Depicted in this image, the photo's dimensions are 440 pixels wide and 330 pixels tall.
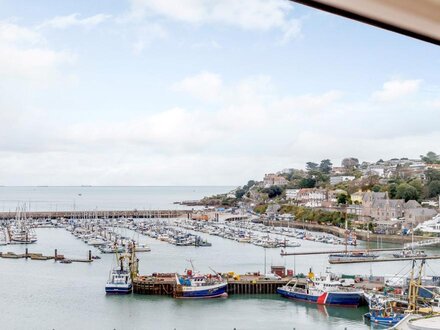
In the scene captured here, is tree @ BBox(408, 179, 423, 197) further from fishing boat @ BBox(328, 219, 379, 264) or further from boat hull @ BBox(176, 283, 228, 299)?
fishing boat @ BBox(328, 219, 379, 264)

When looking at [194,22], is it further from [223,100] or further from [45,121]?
[45,121]

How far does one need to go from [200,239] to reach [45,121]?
6.57 meters

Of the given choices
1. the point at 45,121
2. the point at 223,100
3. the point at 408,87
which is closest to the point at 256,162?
the point at 223,100

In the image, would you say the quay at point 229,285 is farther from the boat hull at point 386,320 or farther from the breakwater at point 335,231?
the boat hull at point 386,320

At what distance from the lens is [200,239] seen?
8953mm

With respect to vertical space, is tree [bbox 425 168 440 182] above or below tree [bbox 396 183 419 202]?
above

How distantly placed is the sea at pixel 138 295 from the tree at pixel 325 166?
4.59ft

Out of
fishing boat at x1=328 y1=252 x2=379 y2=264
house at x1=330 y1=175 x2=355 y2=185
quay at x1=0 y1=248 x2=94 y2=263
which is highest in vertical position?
house at x1=330 y1=175 x2=355 y2=185

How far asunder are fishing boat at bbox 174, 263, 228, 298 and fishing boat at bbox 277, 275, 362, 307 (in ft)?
2.89

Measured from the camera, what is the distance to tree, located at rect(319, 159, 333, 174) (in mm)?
6279

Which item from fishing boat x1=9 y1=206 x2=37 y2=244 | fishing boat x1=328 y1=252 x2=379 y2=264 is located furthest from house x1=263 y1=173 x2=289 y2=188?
fishing boat x1=9 y1=206 x2=37 y2=244

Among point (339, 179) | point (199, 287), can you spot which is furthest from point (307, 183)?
point (199, 287)

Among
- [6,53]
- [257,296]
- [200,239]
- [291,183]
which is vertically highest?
[6,53]

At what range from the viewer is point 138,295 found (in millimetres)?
6613
